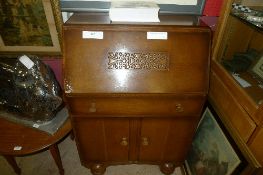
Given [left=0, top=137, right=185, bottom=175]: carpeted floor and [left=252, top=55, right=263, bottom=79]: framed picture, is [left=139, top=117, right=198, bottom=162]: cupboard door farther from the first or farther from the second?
[left=252, top=55, right=263, bottom=79]: framed picture

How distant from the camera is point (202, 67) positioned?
4.33ft

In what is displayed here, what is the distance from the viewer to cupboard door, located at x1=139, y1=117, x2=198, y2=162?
151cm

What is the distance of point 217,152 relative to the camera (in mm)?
1553

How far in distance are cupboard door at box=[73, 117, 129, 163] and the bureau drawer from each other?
0.10 meters

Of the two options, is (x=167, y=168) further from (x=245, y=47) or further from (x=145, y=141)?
(x=245, y=47)

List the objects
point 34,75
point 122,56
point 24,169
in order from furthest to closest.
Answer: point 24,169
point 34,75
point 122,56

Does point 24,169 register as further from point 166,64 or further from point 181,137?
point 166,64

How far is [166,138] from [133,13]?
944mm

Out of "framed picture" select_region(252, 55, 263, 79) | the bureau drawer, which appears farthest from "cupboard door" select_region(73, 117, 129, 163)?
"framed picture" select_region(252, 55, 263, 79)

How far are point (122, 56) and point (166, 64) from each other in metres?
0.28

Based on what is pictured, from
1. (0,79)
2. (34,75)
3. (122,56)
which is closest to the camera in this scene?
(122,56)

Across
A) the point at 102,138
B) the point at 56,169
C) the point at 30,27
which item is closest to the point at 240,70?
the point at 102,138

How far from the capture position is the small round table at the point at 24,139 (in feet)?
5.14

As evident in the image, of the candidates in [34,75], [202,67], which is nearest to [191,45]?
[202,67]
